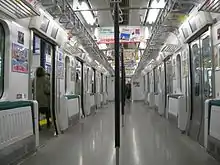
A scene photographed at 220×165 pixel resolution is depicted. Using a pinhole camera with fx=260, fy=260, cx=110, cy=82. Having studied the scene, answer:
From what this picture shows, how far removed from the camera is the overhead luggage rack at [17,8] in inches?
151

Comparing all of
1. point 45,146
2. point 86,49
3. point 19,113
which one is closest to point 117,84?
point 19,113

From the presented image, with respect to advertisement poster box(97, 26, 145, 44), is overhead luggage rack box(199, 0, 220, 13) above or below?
below

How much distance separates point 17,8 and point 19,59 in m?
0.98

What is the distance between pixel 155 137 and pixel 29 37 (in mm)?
3651

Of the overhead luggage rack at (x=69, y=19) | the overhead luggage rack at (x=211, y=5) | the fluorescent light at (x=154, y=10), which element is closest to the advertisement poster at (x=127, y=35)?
the fluorescent light at (x=154, y=10)

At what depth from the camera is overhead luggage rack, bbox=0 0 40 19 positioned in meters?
3.83

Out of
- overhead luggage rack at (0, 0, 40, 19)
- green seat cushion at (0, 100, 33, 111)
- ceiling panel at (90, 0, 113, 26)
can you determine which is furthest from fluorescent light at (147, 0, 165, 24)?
green seat cushion at (0, 100, 33, 111)

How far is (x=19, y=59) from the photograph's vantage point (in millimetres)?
4703

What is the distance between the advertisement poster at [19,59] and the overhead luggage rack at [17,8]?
535 millimetres

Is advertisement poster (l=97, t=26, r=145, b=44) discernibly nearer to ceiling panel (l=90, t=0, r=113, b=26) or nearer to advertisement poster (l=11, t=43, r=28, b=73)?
ceiling panel (l=90, t=0, r=113, b=26)

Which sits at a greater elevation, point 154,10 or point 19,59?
point 154,10

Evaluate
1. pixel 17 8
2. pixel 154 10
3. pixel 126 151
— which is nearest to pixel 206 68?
pixel 126 151

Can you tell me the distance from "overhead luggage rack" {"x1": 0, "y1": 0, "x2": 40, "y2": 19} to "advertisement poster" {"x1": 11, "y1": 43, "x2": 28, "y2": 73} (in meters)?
0.53

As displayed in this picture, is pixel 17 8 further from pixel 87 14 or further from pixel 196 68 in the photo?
pixel 87 14
